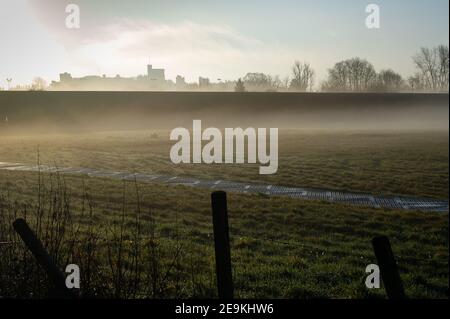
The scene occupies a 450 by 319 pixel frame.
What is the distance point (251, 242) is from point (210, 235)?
3.77 ft

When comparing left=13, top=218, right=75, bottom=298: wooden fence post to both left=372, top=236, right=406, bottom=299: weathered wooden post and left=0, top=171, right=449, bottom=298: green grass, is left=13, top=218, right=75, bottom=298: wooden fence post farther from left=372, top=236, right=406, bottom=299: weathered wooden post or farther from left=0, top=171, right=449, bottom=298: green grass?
left=372, top=236, right=406, bottom=299: weathered wooden post

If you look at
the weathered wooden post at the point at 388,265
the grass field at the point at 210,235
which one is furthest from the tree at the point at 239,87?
the weathered wooden post at the point at 388,265

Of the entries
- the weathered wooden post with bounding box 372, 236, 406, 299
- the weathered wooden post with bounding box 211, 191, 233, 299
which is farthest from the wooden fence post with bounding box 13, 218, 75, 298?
the weathered wooden post with bounding box 372, 236, 406, 299

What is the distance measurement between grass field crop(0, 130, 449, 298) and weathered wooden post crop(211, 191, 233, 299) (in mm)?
936

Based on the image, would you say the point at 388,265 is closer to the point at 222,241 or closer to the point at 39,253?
the point at 222,241

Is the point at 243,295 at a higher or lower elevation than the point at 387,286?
lower

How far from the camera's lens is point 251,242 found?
11.7 m

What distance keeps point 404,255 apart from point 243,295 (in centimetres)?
553

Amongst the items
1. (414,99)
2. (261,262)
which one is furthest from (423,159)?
(414,99)

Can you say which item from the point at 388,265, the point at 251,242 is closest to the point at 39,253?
the point at 388,265

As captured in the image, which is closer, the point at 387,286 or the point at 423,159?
the point at 387,286

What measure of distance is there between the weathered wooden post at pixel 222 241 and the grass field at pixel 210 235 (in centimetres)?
94

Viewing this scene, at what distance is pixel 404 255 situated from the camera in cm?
1139
